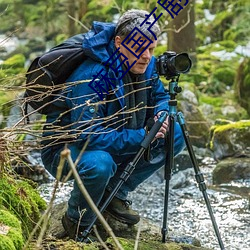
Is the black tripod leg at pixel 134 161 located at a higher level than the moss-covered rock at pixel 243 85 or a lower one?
higher

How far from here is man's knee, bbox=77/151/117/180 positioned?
10.1 ft

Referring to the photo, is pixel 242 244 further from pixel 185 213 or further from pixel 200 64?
pixel 200 64

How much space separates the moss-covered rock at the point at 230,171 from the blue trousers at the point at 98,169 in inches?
101

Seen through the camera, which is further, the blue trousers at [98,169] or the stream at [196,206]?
the stream at [196,206]

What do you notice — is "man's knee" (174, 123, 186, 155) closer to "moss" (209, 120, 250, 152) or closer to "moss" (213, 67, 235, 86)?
"moss" (209, 120, 250, 152)

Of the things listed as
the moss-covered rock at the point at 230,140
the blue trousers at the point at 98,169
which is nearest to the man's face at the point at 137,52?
the blue trousers at the point at 98,169

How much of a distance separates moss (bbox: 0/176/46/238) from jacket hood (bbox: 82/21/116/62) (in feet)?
2.66

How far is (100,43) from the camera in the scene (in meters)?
3.22

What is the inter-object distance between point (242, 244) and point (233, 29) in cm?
942

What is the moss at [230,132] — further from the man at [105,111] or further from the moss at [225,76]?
the moss at [225,76]

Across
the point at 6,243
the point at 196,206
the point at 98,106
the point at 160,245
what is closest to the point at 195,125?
the point at 196,206

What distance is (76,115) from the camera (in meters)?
3.15

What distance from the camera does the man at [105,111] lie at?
3.11 meters

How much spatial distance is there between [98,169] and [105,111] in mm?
360
